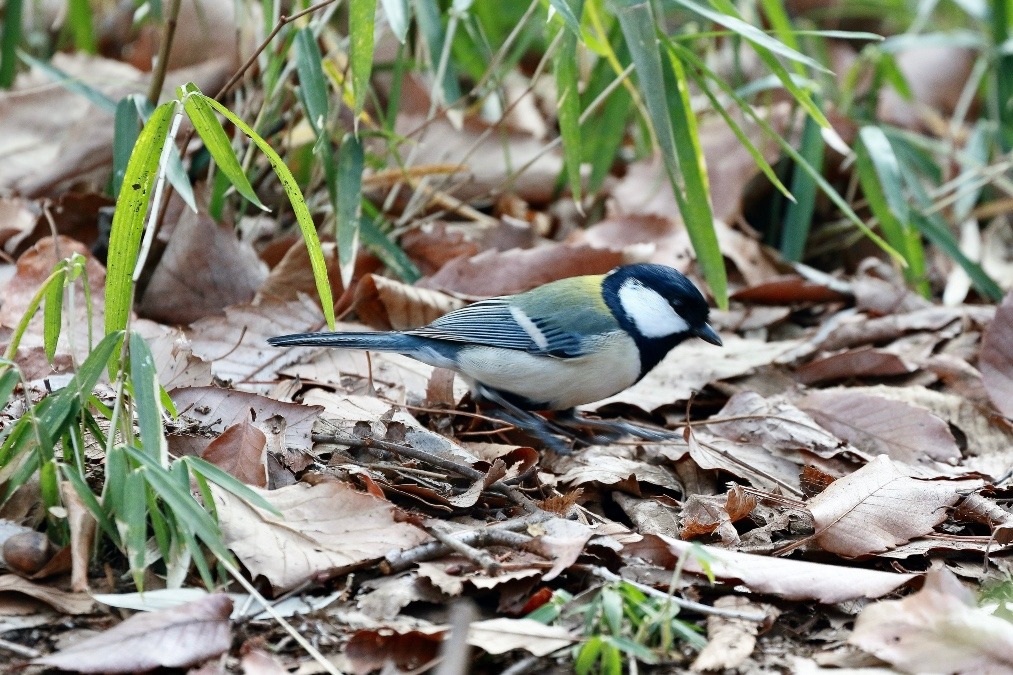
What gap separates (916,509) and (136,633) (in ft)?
6.00

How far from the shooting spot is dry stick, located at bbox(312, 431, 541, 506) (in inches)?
110

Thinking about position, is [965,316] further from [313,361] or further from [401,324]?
[313,361]

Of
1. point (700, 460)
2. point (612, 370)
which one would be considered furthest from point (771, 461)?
point (612, 370)

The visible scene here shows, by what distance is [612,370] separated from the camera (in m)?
3.43

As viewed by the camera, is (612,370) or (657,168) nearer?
(612,370)

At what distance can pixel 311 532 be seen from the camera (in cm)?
241

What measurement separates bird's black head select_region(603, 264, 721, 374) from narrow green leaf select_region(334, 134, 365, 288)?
0.85 m

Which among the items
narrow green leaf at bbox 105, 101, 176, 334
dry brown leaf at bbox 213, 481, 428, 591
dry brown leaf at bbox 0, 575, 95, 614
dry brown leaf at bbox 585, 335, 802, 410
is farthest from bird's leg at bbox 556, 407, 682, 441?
dry brown leaf at bbox 0, 575, 95, 614

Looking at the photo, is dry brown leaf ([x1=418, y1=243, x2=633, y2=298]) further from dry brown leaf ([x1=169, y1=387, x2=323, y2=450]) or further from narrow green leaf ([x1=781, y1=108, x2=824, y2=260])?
dry brown leaf ([x1=169, y1=387, x2=323, y2=450])

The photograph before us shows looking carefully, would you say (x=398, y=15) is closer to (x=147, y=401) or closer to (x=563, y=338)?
(x=563, y=338)

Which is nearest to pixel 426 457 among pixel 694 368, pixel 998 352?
pixel 694 368

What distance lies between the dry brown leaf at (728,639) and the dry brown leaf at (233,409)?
1204mm

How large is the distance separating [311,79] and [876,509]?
2.00m

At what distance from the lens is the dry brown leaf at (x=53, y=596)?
2.19m
